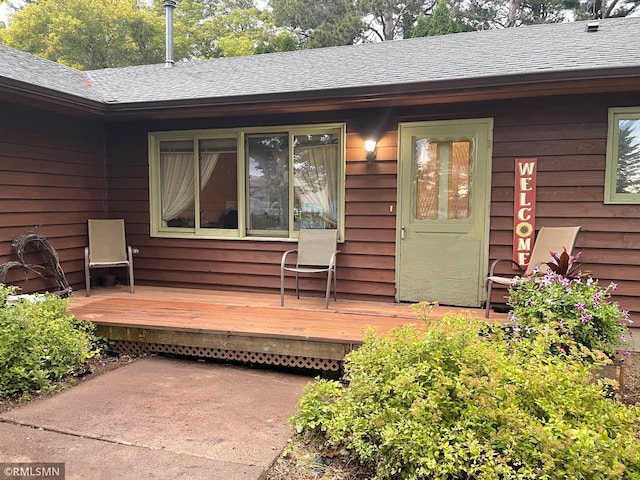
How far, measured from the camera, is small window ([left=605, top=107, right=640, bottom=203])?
12.1ft

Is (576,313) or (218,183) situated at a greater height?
(218,183)

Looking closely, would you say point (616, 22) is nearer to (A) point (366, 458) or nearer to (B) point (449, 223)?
(B) point (449, 223)

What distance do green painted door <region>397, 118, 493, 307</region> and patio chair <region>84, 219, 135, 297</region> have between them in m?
3.02

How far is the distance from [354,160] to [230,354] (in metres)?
2.25

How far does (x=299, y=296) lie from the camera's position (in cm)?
466

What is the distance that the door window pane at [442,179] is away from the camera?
13.6ft

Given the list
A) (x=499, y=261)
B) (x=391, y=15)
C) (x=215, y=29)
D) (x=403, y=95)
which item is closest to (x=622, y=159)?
(x=499, y=261)

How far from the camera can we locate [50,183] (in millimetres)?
4566

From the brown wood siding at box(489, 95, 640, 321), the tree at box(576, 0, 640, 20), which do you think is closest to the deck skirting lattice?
the brown wood siding at box(489, 95, 640, 321)

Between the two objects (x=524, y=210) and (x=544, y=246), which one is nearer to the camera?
(x=544, y=246)

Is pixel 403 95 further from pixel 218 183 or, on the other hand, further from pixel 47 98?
pixel 47 98

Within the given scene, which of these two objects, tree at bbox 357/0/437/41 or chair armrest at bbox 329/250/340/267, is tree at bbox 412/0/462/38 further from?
chair armrest at bbox 329/250/340/267

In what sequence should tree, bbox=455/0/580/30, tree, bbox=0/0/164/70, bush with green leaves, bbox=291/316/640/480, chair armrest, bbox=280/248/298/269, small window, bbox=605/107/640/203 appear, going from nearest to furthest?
bush with green leaves, bbox=291/316/640/480
small window, bbox=605/107/640/203
chair armrest, bbox=280/248/298/269
tree, bbox=455/0/580/30
tree, bbox=0/0/164/70

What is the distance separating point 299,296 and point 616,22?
4844mm
